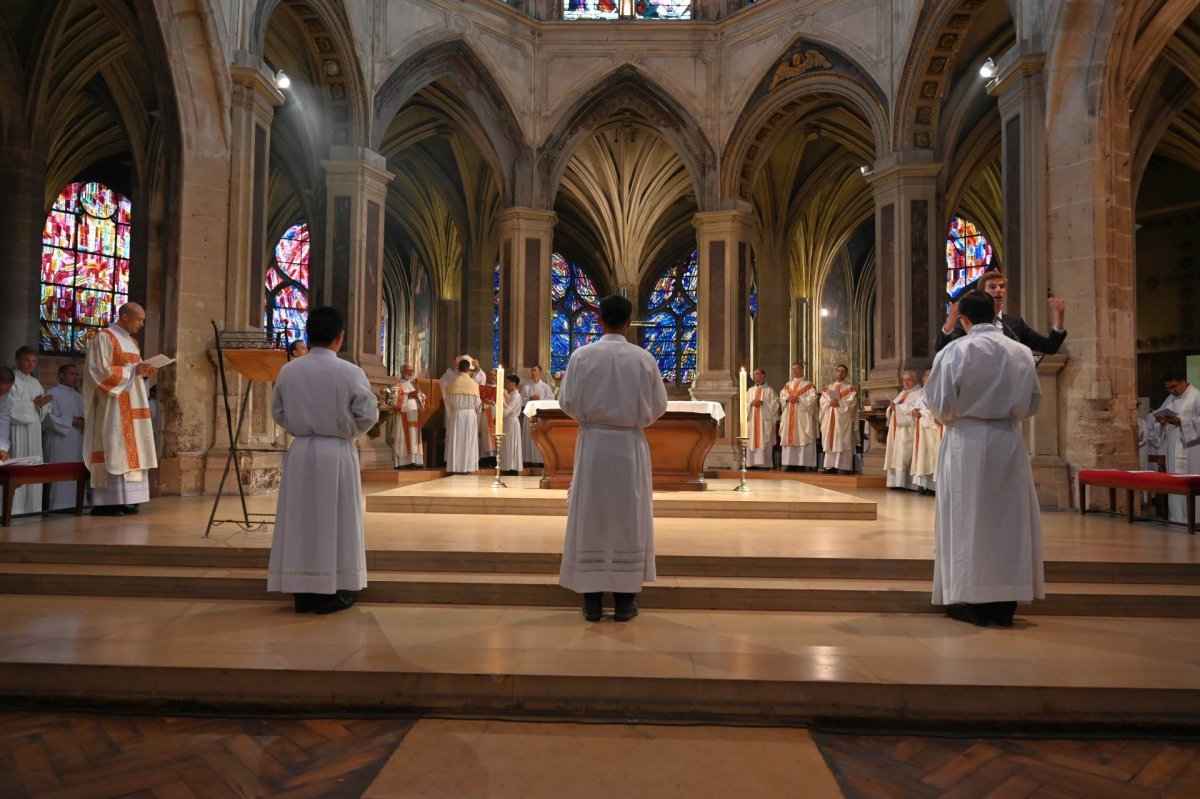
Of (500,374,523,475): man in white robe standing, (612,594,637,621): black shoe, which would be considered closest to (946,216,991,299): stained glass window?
(500,374,523,475): man in white robe standing

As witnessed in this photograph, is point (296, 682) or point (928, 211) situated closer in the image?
point (296, 682)

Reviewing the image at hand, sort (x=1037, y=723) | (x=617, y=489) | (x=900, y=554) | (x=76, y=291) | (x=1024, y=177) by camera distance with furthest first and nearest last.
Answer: (x=76, y=291) < (x=1024, y=177) < (x=900, y=554) < (x=617, y=489) < (x=1037, y=723)

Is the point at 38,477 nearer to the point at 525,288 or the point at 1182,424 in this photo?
the point at 525,288

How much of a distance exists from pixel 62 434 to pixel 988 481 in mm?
9037

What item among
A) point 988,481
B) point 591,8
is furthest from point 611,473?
point 591,8

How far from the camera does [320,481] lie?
14.9 feet

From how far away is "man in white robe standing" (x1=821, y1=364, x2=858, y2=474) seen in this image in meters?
14.9

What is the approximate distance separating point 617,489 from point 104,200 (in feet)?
65.4

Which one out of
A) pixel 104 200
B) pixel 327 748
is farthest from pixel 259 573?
pixel 104 200

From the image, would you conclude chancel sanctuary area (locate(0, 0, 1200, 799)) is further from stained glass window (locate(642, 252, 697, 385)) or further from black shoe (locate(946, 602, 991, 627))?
stained glass window (locate(642, 252, 697, 385))

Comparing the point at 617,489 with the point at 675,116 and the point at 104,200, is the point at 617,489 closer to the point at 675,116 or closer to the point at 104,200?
the point at 675,116

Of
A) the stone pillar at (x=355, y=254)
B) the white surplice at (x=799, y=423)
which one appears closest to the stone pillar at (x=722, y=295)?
the white surplice at (x=799, y=423)

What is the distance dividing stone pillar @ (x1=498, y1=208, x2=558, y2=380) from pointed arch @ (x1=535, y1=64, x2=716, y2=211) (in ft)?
1.85

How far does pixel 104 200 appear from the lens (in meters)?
20.1
